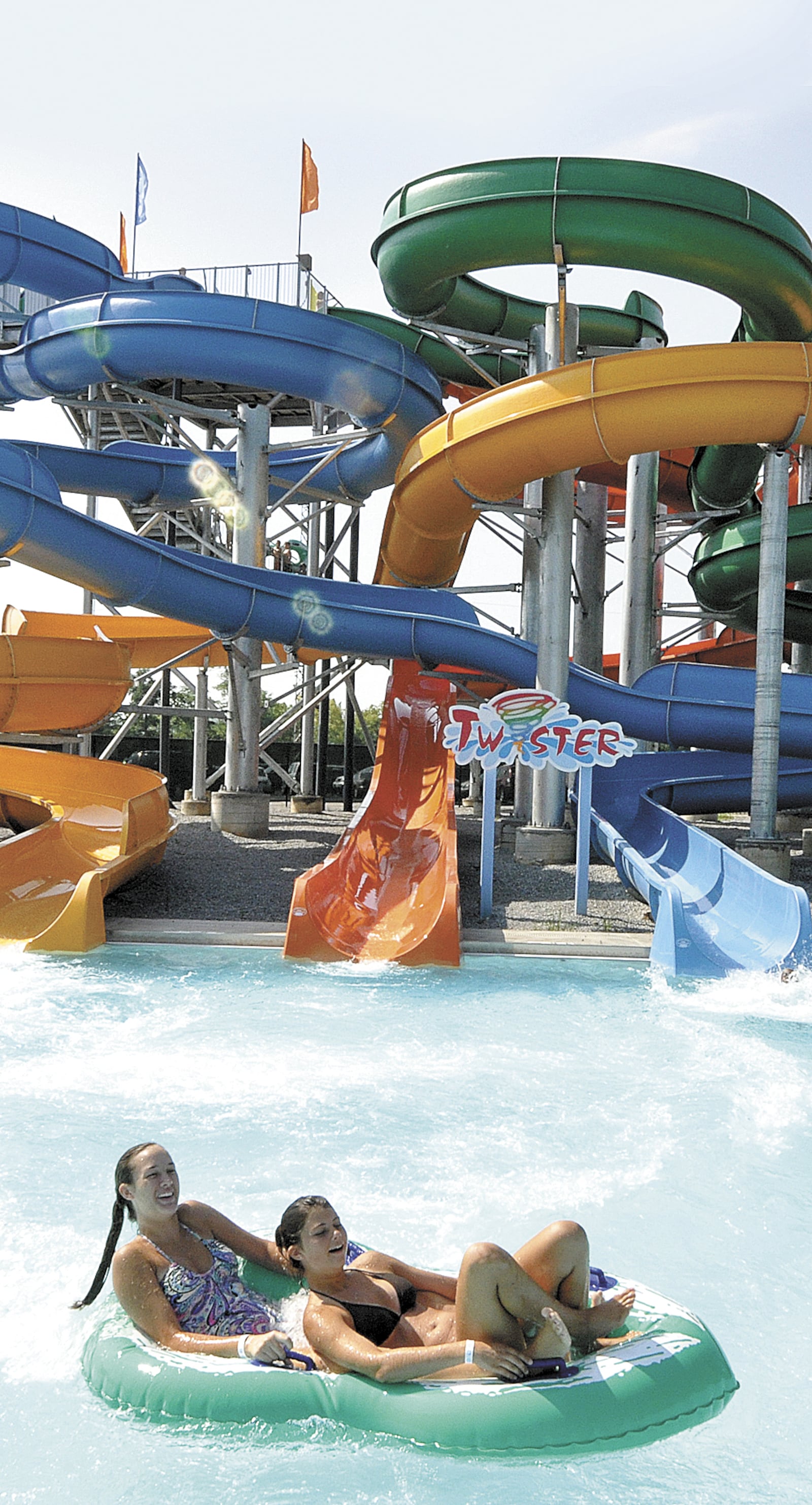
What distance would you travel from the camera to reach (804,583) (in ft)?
48.5

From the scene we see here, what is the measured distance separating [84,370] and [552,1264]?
31.1 feet

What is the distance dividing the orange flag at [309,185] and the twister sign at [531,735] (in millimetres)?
9485

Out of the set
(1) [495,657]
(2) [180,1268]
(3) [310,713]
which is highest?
(1) [495,657]

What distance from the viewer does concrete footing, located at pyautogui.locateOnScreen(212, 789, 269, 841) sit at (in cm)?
1146

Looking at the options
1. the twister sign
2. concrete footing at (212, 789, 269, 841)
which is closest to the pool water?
the twister sign

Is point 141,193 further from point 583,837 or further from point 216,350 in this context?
point 583,837

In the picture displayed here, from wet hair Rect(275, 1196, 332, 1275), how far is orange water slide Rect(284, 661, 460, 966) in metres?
4.09

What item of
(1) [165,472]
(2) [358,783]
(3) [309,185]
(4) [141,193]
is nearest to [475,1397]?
(1) [165,472]

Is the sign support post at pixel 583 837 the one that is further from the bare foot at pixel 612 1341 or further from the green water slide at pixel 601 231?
the bare foot at pixel 612 1341

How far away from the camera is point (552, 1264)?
2.62 meters

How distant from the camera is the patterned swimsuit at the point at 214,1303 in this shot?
9.05ft

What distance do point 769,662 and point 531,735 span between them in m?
1.98

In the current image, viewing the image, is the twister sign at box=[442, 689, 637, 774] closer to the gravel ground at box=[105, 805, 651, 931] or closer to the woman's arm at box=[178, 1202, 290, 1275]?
the gravel ground at box=[105, 805, 651, 931]

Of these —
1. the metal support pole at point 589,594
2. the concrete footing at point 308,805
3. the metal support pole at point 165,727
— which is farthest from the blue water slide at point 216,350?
the concrete footing at point 308,805
